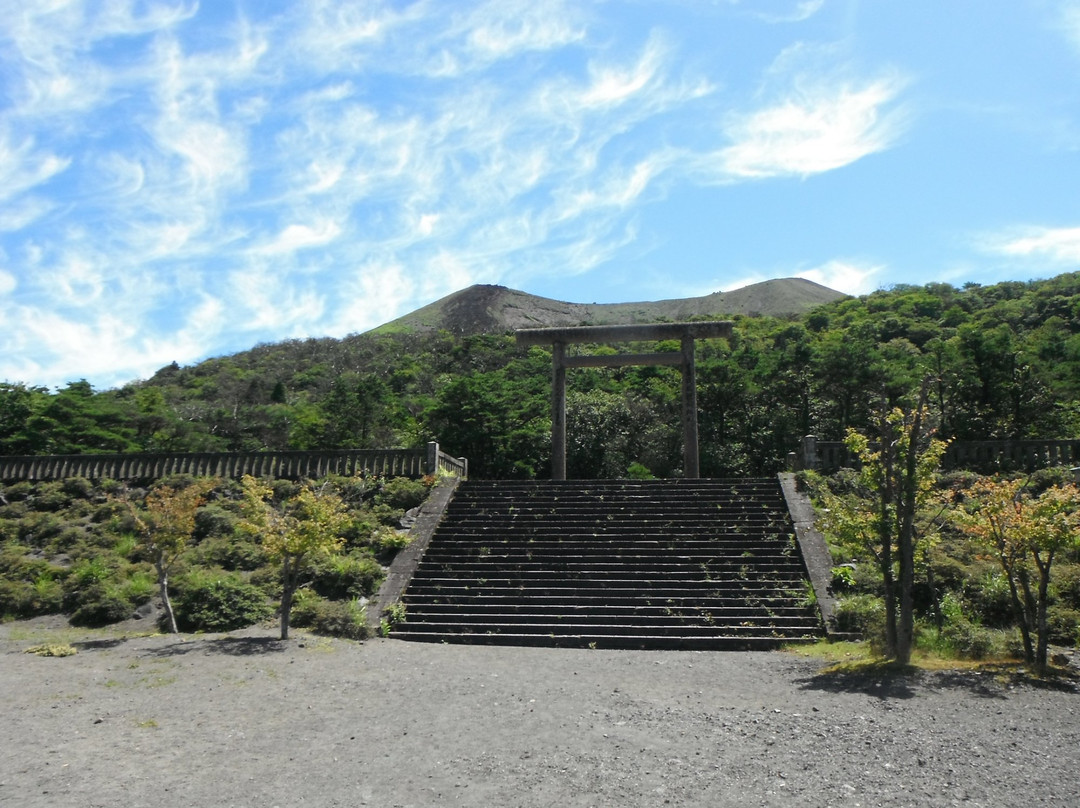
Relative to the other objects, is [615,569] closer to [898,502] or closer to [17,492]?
[898,502]

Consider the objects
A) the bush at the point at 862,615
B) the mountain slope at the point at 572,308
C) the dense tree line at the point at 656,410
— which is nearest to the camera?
the bush at the point at 862,615

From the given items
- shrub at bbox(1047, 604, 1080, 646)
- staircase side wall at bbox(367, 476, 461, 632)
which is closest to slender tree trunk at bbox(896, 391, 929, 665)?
shrub at bbox(1047, 604, 1080, 646)

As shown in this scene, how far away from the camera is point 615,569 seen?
1700cm

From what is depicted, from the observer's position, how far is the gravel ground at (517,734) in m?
6.59

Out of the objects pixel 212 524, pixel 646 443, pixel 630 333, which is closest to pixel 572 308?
pixel 646 443

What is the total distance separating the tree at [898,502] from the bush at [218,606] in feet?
35.0

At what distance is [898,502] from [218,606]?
12.0m

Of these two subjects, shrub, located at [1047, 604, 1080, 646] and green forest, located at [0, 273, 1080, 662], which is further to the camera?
green forest, located at [0, 273, 1080, 662]

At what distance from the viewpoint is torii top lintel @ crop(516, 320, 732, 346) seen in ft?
78.4

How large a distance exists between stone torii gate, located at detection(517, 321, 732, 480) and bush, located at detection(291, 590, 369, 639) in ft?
32.3

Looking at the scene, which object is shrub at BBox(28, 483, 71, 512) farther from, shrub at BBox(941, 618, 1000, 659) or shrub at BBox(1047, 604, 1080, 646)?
shrub at BBox(1047, 604, 1080, 646)

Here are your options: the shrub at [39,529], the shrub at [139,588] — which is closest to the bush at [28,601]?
the shrub at [139,588]

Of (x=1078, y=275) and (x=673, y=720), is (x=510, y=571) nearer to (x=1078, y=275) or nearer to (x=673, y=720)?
(x=673, y=720)

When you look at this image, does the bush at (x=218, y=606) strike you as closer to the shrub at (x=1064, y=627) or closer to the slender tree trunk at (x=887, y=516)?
the slender tree trunk at (x=887, y=516)
